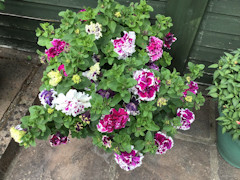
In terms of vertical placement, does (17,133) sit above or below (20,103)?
above

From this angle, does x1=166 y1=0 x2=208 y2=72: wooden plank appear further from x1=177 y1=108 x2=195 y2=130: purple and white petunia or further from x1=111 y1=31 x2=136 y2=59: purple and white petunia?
x1=177 y1=108 x2=195 y2=130: purple and white petunia

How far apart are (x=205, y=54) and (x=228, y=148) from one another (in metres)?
0.91

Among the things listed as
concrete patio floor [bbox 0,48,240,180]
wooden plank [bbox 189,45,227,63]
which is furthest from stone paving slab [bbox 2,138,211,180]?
wooden plank [bbox 189,45,227,63]

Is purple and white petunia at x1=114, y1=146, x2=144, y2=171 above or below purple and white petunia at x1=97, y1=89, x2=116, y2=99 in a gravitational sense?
below

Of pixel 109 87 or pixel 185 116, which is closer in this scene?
pixel 109 87

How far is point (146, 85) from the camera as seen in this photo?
141cm

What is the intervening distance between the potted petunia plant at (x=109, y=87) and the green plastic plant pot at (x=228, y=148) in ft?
1.55

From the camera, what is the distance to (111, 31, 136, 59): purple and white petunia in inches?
61.0

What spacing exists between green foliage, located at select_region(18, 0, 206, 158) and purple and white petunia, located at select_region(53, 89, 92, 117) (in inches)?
2.2

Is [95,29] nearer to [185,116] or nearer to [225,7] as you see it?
[185,116]

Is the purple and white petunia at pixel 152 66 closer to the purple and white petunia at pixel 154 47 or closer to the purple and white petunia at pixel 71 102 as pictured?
the purple and white petunia at pixel 154 47

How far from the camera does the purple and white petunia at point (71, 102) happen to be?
136 cm

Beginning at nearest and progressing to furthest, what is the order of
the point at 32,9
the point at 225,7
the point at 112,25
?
1. the point at 112,25
2. the point at 225,7
3. the point at 32,9

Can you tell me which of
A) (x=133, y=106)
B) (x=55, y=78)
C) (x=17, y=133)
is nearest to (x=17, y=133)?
(x=17, y=133)
